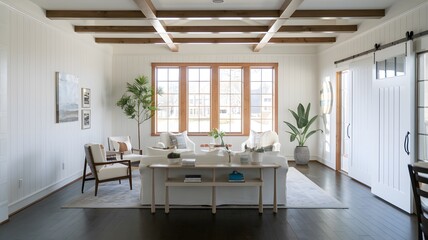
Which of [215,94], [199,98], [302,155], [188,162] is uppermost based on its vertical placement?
[215,94]

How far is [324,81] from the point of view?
8750 mm

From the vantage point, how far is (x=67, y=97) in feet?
21.3

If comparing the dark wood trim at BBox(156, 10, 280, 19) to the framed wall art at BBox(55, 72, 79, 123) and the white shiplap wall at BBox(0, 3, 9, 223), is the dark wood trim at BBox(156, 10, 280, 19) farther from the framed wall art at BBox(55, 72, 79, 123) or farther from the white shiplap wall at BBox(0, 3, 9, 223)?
the white shiplap wall at BBox(0, 3, 9, 223)

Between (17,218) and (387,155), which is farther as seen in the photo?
(387,155)

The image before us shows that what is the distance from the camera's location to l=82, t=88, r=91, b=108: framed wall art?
7306mm

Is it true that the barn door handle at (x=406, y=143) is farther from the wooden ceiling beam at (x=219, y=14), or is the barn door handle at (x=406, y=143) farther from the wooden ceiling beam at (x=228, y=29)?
the wooden ceiling beam at (x=228, y=29)

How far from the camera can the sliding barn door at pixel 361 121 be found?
6445 mm

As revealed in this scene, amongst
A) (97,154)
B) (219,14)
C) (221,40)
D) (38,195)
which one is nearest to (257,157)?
(219,14)

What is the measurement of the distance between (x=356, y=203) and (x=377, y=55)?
7.81 feet

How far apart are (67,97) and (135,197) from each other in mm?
2355

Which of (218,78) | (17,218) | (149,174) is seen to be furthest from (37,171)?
(218,78)

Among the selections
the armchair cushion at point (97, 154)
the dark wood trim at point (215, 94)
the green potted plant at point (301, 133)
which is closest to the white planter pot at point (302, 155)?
the green potted plant at point (301, 133)

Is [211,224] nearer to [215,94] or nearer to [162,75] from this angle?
[215,94]

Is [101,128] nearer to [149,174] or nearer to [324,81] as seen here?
[149,174]
